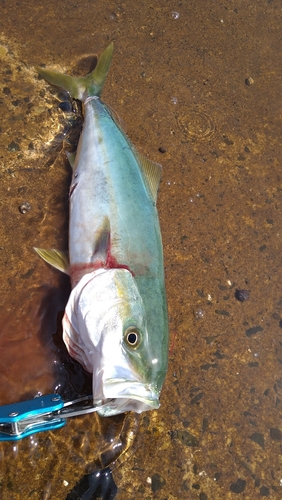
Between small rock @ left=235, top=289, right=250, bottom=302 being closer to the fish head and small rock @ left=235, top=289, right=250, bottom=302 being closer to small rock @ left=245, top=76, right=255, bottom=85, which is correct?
the fish head

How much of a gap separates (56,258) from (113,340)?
32.4 inches

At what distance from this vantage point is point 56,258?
2818 mm

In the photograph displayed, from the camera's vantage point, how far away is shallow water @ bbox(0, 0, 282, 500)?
2.50m

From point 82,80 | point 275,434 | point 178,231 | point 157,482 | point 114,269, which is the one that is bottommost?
point 275,434

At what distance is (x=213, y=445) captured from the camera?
262 cm

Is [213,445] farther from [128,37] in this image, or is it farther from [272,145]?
[128,37]

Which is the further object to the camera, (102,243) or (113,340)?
(102,243)

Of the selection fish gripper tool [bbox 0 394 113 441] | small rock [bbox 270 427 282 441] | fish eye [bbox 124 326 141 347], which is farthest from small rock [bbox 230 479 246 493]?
fish eye [bbox 124 326 141 347]

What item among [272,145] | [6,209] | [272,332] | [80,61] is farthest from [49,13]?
[272,332]

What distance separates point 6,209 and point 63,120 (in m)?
0.89

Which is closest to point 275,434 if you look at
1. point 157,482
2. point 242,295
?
point 157,482

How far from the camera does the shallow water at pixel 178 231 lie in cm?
250

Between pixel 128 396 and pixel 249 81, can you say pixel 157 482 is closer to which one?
pixel 128 396

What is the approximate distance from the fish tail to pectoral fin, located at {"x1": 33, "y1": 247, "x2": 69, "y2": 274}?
1.26 m
